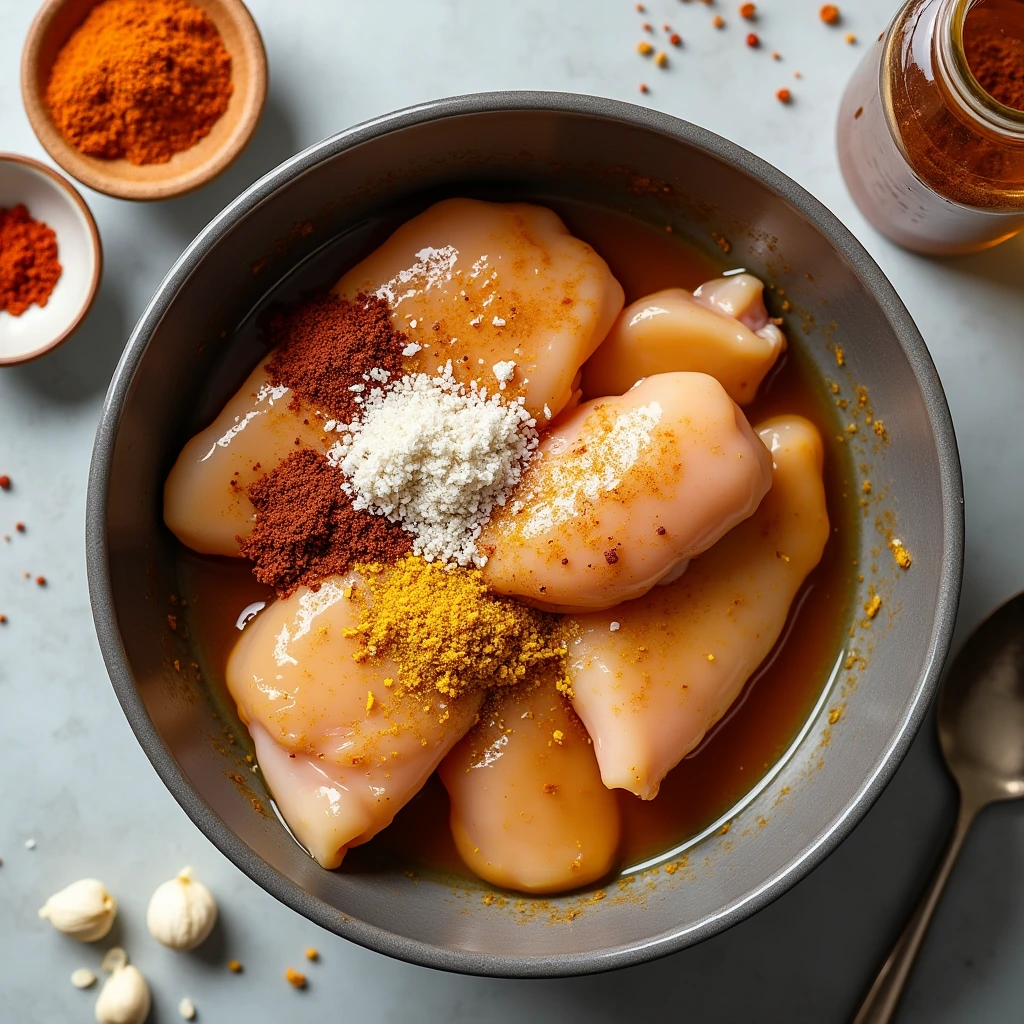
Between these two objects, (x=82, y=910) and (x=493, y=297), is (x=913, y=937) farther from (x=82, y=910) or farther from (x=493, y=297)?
(x=82, y=910)

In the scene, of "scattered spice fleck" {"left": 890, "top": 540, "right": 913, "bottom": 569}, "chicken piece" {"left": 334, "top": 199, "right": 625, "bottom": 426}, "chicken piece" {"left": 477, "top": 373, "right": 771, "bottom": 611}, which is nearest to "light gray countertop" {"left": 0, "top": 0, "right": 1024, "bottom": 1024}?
"scattered spice fleck" {"left": 890, "top": 540, "right": 913, "bottom": 569}

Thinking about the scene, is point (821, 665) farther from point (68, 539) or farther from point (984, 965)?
point (68, 539)

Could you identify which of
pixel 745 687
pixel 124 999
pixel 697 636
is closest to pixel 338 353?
pixel 697 636

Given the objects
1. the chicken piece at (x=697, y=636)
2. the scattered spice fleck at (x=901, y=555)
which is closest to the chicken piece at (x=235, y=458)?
the chicken piece at (x=697, y=636)

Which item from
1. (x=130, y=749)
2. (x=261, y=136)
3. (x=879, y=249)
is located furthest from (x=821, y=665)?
(x=261, y=136)

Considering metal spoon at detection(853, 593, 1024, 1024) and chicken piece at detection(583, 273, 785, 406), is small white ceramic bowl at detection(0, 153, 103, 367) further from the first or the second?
metal spoon at detection(853, 593, 1024, 1024)

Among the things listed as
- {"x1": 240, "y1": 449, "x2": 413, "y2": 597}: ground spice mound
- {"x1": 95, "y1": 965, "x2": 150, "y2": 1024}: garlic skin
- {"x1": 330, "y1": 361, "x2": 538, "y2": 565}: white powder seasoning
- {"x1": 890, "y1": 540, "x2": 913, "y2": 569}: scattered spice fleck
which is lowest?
{"x1": 95, "y1": 965, "x2": 150, "y2": 1024}: garlic skin
